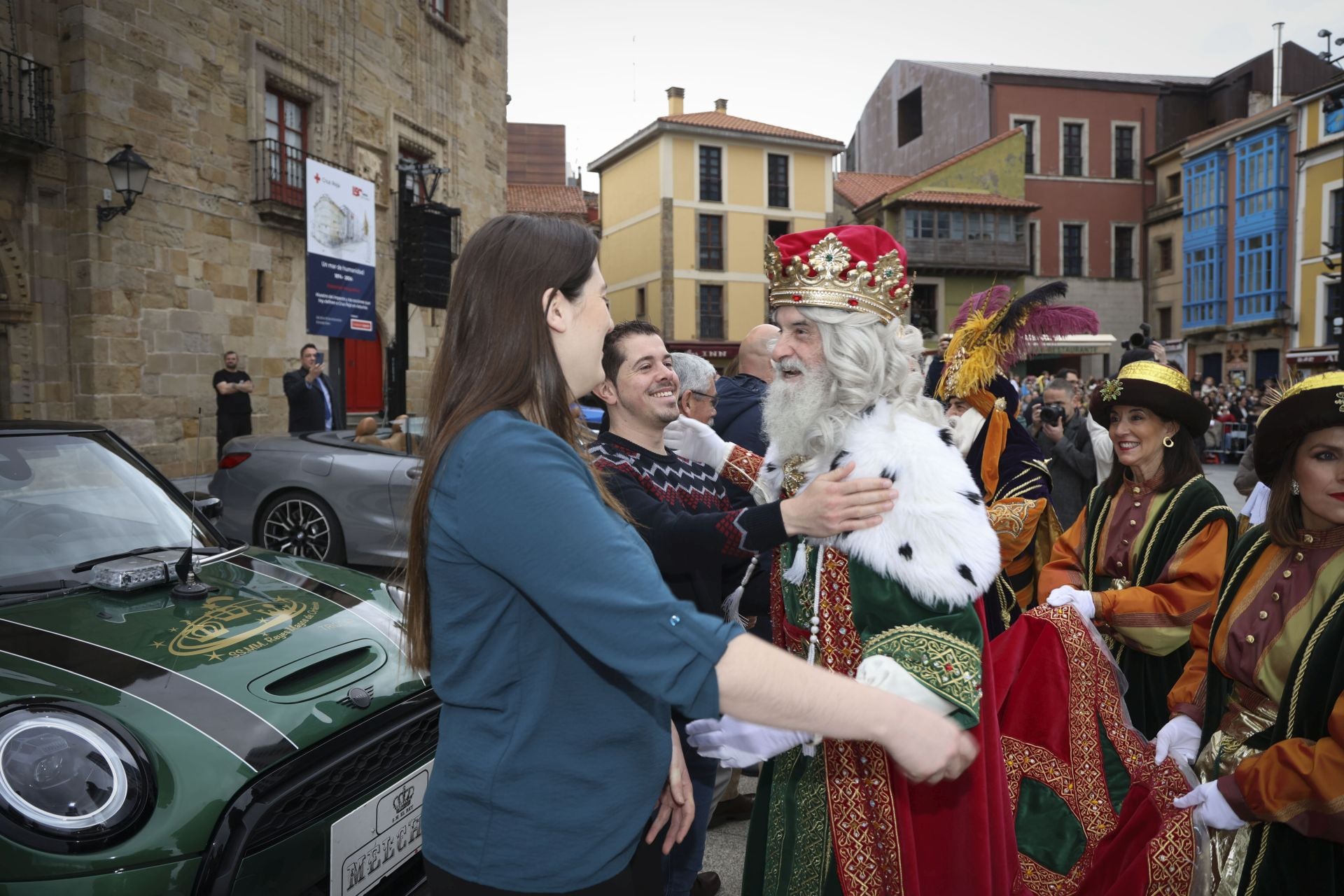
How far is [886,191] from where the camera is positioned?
3453 cm

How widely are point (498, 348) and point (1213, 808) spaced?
7.02 feet

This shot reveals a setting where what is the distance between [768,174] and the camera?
34.4 metres

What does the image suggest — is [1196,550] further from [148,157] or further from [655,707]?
[148,157]

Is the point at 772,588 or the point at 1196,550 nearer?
the point at 772,588

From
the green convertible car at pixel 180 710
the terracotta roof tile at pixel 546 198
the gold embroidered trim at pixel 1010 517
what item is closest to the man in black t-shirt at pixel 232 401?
the green convertible car at pixel 180 710

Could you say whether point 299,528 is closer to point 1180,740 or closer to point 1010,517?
point 1010,517

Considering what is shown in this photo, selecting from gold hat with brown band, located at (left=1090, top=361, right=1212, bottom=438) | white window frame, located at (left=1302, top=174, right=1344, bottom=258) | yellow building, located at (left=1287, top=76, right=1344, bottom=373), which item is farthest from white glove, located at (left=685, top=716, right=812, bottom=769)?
white window frame, located at (left=1302, top=174, right=1344, bottom=258)

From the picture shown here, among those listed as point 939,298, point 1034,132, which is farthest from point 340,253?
point 1034,132

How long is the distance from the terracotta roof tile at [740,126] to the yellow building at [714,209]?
4cm

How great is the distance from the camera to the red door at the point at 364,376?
1739cm

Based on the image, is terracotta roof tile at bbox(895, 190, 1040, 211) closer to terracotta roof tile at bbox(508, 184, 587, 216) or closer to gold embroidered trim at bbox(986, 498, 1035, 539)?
terracotta roof tile at bbox(508, 184, 587, 216)

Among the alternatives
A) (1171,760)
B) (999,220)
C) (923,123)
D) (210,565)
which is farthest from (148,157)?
(923,123)

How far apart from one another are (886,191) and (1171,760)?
34.6 meters

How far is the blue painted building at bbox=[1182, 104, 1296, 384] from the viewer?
2816 centimetres
